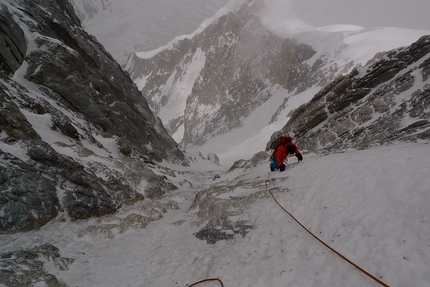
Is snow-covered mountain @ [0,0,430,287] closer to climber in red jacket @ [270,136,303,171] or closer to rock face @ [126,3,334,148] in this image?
climber in red jacket @ [270,136,303,171]

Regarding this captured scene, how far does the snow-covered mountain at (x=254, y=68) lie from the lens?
241 ft

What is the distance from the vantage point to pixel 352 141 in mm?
20547

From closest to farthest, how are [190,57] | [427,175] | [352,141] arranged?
[427,175]
[352,141]
[190,57]

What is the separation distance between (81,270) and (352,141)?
68.9 ft

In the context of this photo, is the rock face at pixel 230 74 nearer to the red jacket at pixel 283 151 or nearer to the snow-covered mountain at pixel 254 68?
the snow-covered mountain at pixel 254 68

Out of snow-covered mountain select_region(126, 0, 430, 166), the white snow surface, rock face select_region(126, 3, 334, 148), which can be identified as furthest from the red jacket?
rock face select_region(126, 3, 334, 148)

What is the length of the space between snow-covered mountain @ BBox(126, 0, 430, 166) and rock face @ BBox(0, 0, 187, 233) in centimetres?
3896

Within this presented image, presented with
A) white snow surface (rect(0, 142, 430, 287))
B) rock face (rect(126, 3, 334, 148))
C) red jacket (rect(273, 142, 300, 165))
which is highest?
rock face (rect(126, 3, 334, 148))

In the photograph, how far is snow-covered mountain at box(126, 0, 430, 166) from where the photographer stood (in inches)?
2889

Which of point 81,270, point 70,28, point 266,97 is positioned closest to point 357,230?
point 81,270

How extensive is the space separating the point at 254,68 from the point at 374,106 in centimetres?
9266

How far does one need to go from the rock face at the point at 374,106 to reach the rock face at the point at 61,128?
1631 centimetres

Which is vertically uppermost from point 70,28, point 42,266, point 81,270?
point 70,28

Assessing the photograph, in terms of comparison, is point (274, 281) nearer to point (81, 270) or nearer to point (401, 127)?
point (81, 270)
